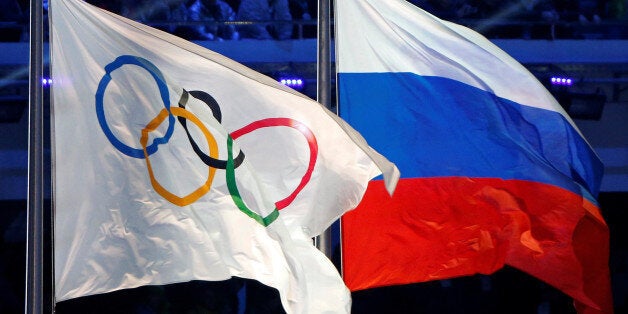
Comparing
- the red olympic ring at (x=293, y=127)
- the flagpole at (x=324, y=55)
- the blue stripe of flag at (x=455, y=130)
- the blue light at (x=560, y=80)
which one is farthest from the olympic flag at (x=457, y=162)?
the blue light at (x=560, y=80)

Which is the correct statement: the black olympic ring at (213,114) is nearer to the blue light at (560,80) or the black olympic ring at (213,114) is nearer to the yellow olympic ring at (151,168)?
Result: the yellow olympic ring at (151,168)

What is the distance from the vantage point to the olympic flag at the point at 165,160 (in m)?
6.82

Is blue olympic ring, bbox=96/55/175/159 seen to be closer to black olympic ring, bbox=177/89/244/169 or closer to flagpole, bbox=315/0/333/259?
black olympic ring, bbox=177/89/244/169

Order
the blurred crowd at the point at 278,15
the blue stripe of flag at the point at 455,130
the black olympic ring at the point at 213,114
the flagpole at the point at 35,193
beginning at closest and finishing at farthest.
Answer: the flagpole at the point at 35,193 < the black olympic ring at the point at 213,114 < the blue stripe of flag at the point at 455,130 < the blurred crowd at the point at 278,15

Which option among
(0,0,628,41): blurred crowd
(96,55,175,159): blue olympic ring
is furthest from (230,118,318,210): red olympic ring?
(0,0,628,41): blurred crowd

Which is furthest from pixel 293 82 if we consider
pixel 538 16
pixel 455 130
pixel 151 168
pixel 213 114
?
pixel 151 168

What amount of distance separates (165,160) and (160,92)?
1.33ft

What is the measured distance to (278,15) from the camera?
1226 cm

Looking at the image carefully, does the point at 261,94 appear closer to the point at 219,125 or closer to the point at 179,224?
the point at 219,125

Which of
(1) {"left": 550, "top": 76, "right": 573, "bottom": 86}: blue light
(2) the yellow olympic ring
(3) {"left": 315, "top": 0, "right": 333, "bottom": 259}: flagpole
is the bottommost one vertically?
(1) {"left": 550, "top": 76, "right": 573, "bottom": 86}: blue light

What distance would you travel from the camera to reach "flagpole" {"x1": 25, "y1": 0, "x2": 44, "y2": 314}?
22.0ft

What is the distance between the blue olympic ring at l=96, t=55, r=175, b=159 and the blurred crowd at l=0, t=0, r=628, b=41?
479 centimetres

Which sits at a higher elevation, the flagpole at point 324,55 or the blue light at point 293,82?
the flagpole at point 324,55

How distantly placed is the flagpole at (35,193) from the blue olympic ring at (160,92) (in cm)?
35
